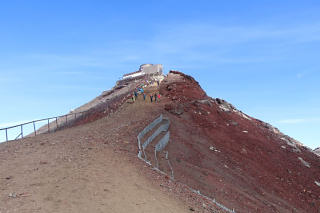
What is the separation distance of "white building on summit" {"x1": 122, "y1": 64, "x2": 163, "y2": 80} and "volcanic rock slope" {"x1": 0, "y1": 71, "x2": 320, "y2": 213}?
1928cm

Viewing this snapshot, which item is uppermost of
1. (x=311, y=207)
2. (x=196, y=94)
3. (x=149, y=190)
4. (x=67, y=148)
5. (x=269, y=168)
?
(x=196, y=94)

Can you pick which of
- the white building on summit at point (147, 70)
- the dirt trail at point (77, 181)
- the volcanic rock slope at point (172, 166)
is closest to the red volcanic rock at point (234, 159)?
the volcanic rock slope at point (172, 166)

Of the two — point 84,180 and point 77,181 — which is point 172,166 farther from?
point 77,181

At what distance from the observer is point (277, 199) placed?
29250mm

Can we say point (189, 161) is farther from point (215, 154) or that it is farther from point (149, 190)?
point (149, 190)

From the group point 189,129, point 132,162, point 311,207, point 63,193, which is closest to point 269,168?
point 311,207

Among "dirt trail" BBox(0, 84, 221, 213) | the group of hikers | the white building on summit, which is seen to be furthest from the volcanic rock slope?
the white building on summit

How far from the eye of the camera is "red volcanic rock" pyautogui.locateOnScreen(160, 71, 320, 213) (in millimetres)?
25266

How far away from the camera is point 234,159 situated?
3369 cm

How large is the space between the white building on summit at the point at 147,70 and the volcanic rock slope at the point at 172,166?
19.3 metres

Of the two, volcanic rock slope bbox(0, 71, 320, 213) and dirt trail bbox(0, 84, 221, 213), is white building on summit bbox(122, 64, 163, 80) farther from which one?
dirt trail bbox(0, 84, 221, 213)

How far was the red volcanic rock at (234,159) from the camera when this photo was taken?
2527 cm

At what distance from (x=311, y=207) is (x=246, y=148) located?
30.6ft

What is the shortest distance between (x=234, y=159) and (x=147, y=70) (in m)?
44.8
